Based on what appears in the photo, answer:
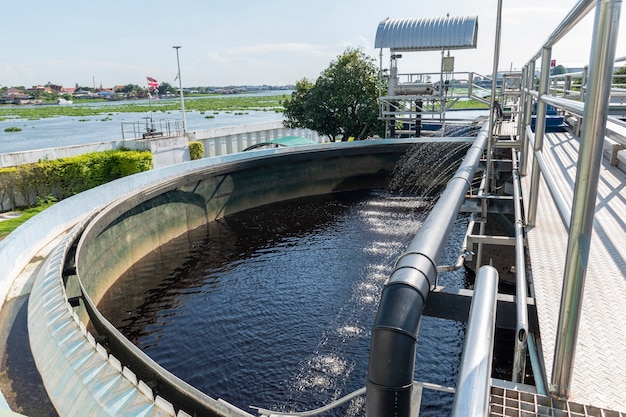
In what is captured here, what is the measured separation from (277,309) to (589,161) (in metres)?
7.62

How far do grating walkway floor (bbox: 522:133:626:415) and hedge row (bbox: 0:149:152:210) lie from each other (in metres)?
14.4

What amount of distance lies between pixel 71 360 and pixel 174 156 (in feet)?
54.5

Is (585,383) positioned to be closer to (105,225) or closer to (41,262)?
(41,262)

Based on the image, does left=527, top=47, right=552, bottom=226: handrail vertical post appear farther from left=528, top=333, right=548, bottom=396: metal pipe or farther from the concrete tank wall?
the concrete tank wall

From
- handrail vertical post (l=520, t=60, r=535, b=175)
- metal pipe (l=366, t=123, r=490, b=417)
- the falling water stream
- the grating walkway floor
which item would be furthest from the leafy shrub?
metal pipe (l=366, t=123, r=490, b=417)

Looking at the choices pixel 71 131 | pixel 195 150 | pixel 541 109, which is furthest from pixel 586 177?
pixel 71 131

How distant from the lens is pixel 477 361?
1.72 metres

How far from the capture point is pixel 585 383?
242cm

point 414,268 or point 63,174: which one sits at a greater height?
point 414,268

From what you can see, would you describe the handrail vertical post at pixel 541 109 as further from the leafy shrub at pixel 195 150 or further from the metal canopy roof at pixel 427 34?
the leafy shrub at pixel 195 150

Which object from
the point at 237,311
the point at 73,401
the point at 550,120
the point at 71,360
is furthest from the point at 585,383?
the point at 550,120

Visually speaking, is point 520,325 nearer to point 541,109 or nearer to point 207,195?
point 541,109

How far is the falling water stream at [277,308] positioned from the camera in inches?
267

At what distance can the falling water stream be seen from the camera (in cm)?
677
